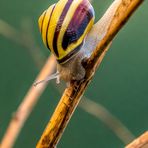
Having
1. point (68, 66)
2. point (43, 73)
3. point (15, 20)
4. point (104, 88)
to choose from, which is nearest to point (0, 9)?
point (15, 20)

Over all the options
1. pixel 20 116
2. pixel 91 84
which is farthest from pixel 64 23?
pixel 91 84

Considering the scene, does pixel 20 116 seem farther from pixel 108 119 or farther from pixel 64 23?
pixel 64 23

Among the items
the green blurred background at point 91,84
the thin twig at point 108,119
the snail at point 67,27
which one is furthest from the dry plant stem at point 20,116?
the green blurred background at point 91,84

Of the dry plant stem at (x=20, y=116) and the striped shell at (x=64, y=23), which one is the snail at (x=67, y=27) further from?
the dry plant stem at (x=20, y=116)

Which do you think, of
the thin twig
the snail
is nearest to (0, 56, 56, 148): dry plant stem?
the thin twig

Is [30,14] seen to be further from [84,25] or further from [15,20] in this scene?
[84,25]

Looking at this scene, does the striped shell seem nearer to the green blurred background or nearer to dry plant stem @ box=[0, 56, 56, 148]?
dry plant stem @ box=[0, 56, 56, 148]
